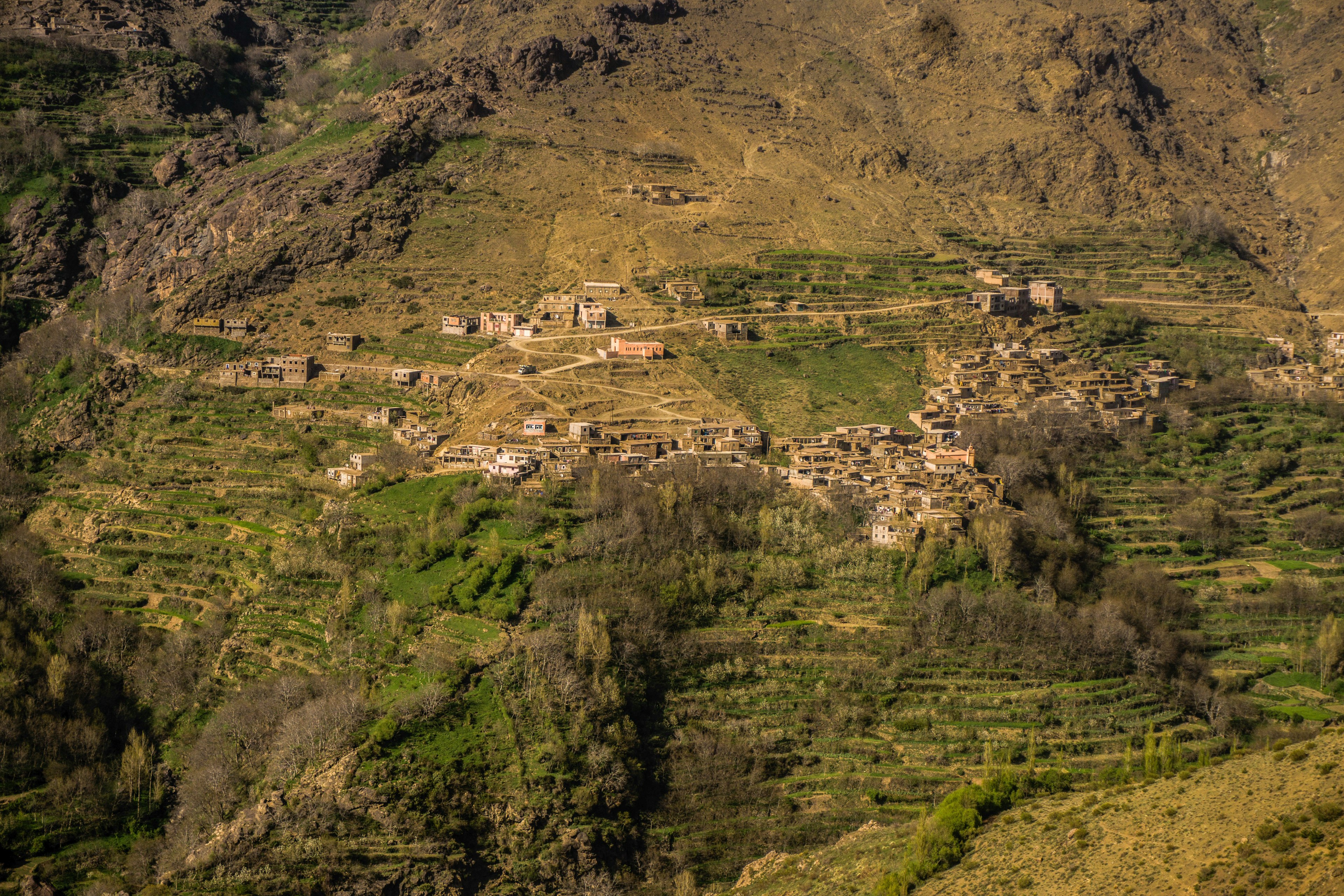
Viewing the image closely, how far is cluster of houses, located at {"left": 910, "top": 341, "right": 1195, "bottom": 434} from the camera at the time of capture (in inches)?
2675

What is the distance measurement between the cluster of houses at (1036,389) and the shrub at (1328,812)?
40.6m

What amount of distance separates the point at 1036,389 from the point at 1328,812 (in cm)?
4593

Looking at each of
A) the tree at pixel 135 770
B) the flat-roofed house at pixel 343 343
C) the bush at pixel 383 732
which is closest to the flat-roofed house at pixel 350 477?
the flat-roofed house at pixel 343 343

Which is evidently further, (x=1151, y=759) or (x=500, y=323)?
(x=500, y=323)

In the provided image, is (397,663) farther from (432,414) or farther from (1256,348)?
(1256,348)

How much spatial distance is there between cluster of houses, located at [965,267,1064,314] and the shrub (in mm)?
53933

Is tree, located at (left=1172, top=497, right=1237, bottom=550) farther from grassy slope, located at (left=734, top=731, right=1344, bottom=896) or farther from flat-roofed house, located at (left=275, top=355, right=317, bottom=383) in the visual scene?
flat-roofed house, located at (left=275, top=355, right=317, bottom=383)

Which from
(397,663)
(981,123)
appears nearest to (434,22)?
(981,123)

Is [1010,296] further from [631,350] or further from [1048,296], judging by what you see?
[631,350]

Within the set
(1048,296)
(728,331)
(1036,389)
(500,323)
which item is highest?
(1048,296)

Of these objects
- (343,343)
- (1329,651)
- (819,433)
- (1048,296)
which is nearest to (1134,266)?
(1048,296)

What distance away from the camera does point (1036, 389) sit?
69.8 meters

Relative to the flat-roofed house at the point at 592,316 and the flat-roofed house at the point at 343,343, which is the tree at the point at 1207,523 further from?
the flat-roofed house at the point at 343,343

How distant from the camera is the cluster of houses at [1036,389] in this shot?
2675 inches
